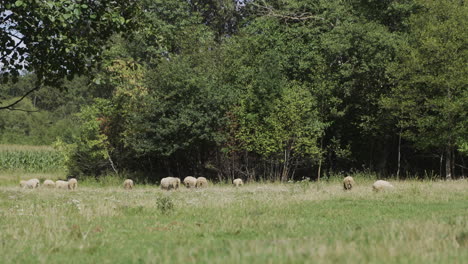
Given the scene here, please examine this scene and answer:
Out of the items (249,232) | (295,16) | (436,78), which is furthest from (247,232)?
(295,16)

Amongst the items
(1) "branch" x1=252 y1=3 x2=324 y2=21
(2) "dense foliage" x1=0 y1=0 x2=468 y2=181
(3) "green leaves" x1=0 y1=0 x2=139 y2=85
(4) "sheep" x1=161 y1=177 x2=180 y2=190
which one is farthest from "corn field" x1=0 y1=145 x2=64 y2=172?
(3) "green leaves" x1=0 y1=0 x2=139 y2=85

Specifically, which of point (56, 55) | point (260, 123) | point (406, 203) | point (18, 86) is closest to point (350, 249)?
point (56, 55)

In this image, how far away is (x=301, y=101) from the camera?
94.1ft

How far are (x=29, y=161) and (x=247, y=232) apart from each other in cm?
4160

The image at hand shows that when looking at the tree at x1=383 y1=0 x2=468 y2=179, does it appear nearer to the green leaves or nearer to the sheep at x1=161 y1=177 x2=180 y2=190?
the sheep at x1=161 y1=177 x2=180 y2=190

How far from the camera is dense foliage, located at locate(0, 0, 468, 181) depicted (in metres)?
26.6

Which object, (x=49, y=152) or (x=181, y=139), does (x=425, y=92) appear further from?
(x=49, y=152)

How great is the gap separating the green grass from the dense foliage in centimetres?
1375

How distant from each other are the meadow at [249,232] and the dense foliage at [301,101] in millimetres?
13278

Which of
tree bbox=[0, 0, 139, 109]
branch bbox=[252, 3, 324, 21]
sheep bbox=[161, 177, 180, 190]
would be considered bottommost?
sheep bbox=[161, 177, 180, 190]

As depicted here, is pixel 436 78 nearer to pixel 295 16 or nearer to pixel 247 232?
pixel 295 16

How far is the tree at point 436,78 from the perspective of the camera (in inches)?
997

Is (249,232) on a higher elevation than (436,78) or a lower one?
lower

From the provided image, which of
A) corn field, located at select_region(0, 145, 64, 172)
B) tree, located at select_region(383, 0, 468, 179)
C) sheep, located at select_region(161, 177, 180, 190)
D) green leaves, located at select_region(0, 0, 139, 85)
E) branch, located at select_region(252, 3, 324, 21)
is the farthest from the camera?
corn field, located at select_region(0, 145, 64, 172)
